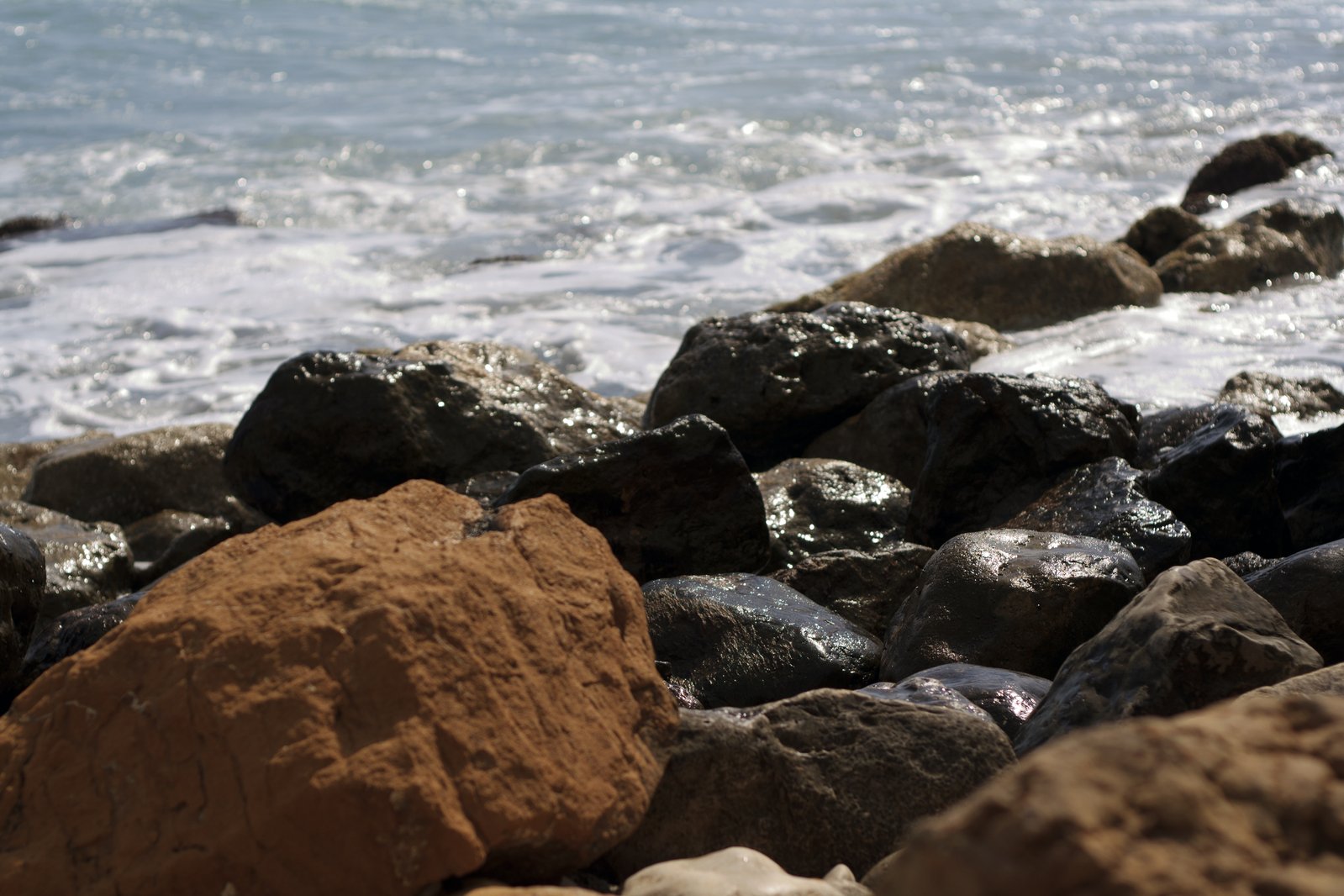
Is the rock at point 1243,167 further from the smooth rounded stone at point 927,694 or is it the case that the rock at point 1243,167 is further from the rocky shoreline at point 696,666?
the smooth rounded stone at point 927,694

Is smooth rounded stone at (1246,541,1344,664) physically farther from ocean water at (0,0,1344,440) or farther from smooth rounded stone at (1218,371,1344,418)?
ocean water at (0,0,1344,440)

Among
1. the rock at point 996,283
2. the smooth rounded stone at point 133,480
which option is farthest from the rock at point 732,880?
the rock at point 996,283

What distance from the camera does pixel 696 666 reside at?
324 centimetres

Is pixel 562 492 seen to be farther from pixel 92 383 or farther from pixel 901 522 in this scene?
pixel 92 383

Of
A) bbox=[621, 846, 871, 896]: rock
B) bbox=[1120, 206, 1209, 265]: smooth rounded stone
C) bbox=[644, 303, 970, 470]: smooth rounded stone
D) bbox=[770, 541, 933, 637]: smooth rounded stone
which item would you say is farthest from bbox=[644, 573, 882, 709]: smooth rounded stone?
bbox=[1120, 206, 1209, 265]: smooth rounded stone

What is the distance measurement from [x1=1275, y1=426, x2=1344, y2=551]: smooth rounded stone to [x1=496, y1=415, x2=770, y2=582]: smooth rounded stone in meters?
1.71

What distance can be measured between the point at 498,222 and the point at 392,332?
3.42 metres

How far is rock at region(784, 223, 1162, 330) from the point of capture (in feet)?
26.4

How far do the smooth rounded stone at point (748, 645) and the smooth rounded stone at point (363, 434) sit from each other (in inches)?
63.6

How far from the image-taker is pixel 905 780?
2.41 m

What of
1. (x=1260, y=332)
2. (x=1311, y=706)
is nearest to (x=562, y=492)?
(x=1311, y=706)

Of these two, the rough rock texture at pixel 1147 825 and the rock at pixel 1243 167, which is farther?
the rock at pixel 1243 167

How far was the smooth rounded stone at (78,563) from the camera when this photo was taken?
471 cm

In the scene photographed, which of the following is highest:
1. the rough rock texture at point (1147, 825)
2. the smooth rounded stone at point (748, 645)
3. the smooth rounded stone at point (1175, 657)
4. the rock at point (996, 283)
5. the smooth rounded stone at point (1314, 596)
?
the rough rock texture at point (1147, 825)
